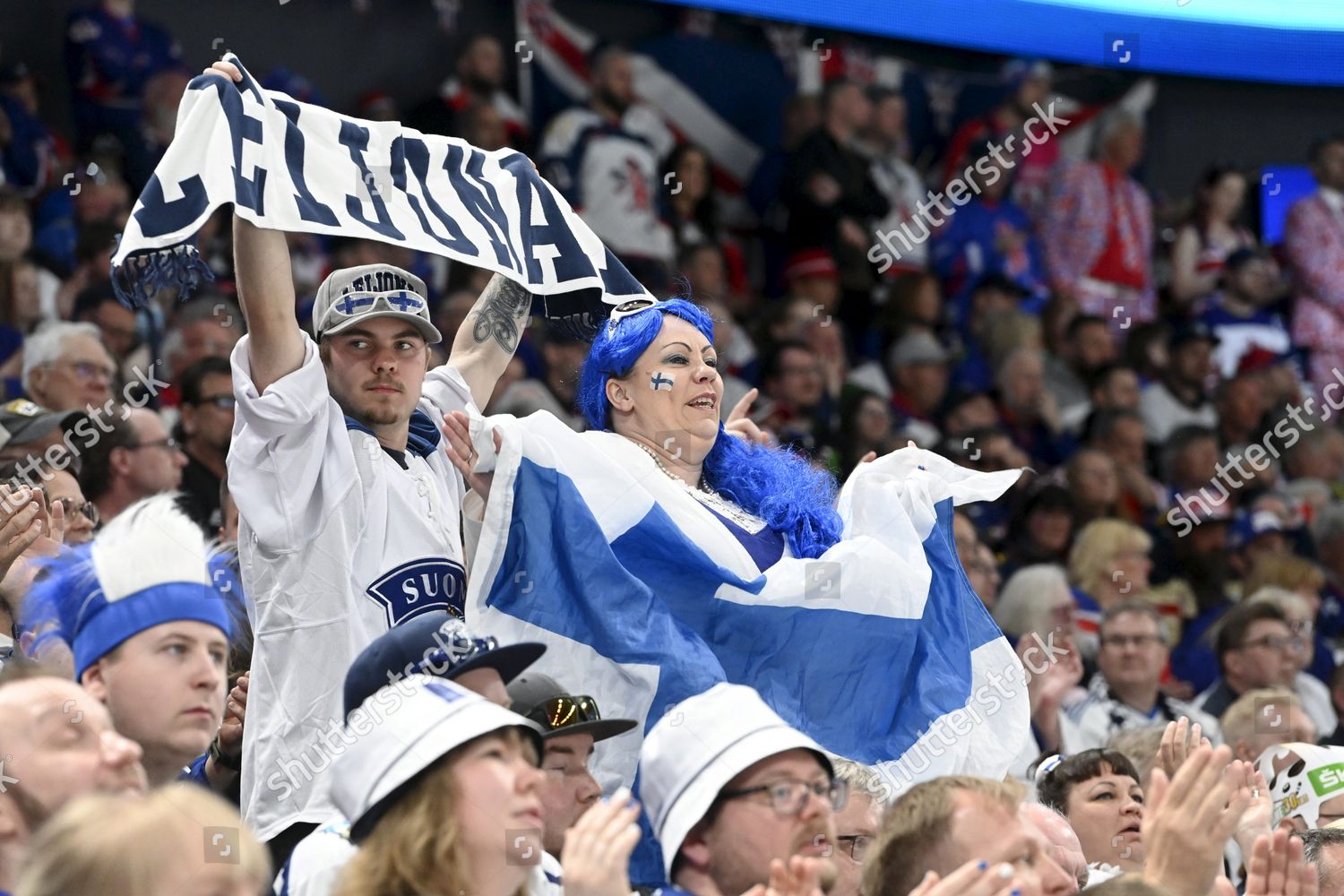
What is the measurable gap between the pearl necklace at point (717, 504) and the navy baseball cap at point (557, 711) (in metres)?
1.00

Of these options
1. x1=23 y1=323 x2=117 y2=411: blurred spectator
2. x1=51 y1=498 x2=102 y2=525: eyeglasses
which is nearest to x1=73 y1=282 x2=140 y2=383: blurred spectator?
x1=23 y1=323 x2=117 y2=411: blurred spectator

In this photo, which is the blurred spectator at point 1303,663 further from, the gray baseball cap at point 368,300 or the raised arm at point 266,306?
the raised arm at point 266,306

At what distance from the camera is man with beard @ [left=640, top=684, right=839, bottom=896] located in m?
3.12

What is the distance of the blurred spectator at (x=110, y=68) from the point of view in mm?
8094

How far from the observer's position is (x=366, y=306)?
14.6 feet

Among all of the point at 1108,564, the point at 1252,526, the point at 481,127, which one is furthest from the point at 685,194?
the point at 1252,526

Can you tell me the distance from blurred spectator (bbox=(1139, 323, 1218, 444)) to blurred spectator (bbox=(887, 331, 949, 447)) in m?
1.38

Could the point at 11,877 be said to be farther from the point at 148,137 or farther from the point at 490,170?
the point at 148,137

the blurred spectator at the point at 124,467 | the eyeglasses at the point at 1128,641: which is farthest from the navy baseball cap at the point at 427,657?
the eyeglasses at the point at 1128,641

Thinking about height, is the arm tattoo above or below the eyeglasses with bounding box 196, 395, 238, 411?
above

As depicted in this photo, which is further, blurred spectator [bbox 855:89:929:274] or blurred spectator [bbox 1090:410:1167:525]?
A: blurred spectator [bbox 855:89:929:274]

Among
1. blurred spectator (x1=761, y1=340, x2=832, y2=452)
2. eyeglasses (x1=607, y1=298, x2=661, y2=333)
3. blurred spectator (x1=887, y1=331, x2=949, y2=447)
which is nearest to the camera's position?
eyeglasses (x1=607, y1=298, x2=661, y2=333)

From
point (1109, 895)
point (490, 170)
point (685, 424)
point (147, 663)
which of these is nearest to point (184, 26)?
point (490, 170)

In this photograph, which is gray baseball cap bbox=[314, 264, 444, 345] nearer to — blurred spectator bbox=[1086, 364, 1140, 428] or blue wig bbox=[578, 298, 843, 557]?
blue wig bbox=[578, 298, 843, 557]
